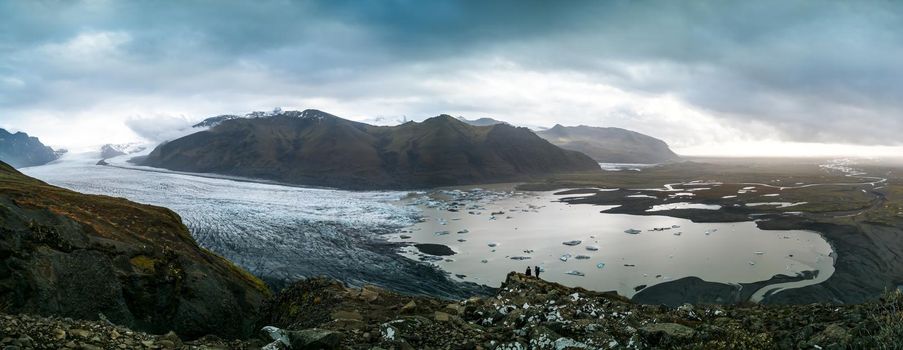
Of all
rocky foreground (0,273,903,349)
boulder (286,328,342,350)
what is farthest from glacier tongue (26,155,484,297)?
boulder (286,328,342,350)

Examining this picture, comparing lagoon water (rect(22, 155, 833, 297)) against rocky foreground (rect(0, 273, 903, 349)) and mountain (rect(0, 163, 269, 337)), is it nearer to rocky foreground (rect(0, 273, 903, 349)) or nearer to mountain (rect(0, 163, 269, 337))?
mountain (rect(0, 163, 269, 337))

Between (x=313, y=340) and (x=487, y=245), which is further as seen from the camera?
(x=487, y=245)

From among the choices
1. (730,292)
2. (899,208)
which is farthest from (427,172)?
(730,292)

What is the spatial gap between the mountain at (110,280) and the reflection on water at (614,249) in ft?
87.5

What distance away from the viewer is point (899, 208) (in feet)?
256

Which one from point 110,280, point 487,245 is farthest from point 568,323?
point 487,245

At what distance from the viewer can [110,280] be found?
15.8m

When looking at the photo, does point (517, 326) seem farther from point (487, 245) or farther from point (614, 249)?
point (487, 245)

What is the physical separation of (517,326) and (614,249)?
46172 mm

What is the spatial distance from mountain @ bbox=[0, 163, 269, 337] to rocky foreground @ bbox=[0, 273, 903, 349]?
17.5 feet

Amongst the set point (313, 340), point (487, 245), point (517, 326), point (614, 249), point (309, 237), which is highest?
point (313, 340)

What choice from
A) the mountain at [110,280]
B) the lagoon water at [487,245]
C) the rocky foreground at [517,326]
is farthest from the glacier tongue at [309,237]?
the rocky foreground at [517,326]

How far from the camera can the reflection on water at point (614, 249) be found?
43312 millimetres

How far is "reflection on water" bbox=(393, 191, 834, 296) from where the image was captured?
142 feet
